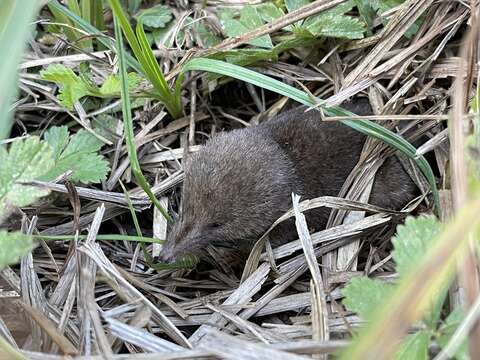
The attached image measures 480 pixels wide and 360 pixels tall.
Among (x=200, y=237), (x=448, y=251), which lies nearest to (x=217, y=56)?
(x=200, y=237)

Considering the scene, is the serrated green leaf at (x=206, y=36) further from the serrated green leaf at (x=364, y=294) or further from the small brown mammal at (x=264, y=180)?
the serrated green leaf at (x=364, y=294)

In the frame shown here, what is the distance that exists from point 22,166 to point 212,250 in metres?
1.29

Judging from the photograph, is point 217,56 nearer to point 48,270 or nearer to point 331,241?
point 331,241

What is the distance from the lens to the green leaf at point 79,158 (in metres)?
3.18

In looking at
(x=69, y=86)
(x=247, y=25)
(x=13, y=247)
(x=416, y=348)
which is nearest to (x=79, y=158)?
(x=69, y=86)

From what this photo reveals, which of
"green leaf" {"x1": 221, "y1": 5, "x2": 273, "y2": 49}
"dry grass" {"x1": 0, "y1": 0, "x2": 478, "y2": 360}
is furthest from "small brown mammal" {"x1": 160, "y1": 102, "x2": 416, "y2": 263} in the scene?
"green leaf" {"x1": 221, "y1": 5, "x2": 273, "y2": 49}

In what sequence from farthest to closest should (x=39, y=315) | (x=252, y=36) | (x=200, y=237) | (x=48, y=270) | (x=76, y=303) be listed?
(x=252, y=36) < (x=200, y=237) < (x=48, y=270) < (x=76, y=303) < (x=39, y=315)

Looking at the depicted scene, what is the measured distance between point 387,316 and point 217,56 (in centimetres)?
231

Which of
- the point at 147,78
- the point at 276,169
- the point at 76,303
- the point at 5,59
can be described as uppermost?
the point at 5,59

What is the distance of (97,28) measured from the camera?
3.68m

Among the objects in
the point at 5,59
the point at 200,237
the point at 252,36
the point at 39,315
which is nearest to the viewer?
the point at 5,59

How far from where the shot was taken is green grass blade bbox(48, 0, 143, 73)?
338 centimetres

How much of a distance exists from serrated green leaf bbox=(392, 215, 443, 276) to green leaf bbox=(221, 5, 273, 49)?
1.67 meters

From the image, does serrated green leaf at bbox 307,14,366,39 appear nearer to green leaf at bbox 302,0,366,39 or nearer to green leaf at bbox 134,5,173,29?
green leaf at bbox 302,0,366,39
